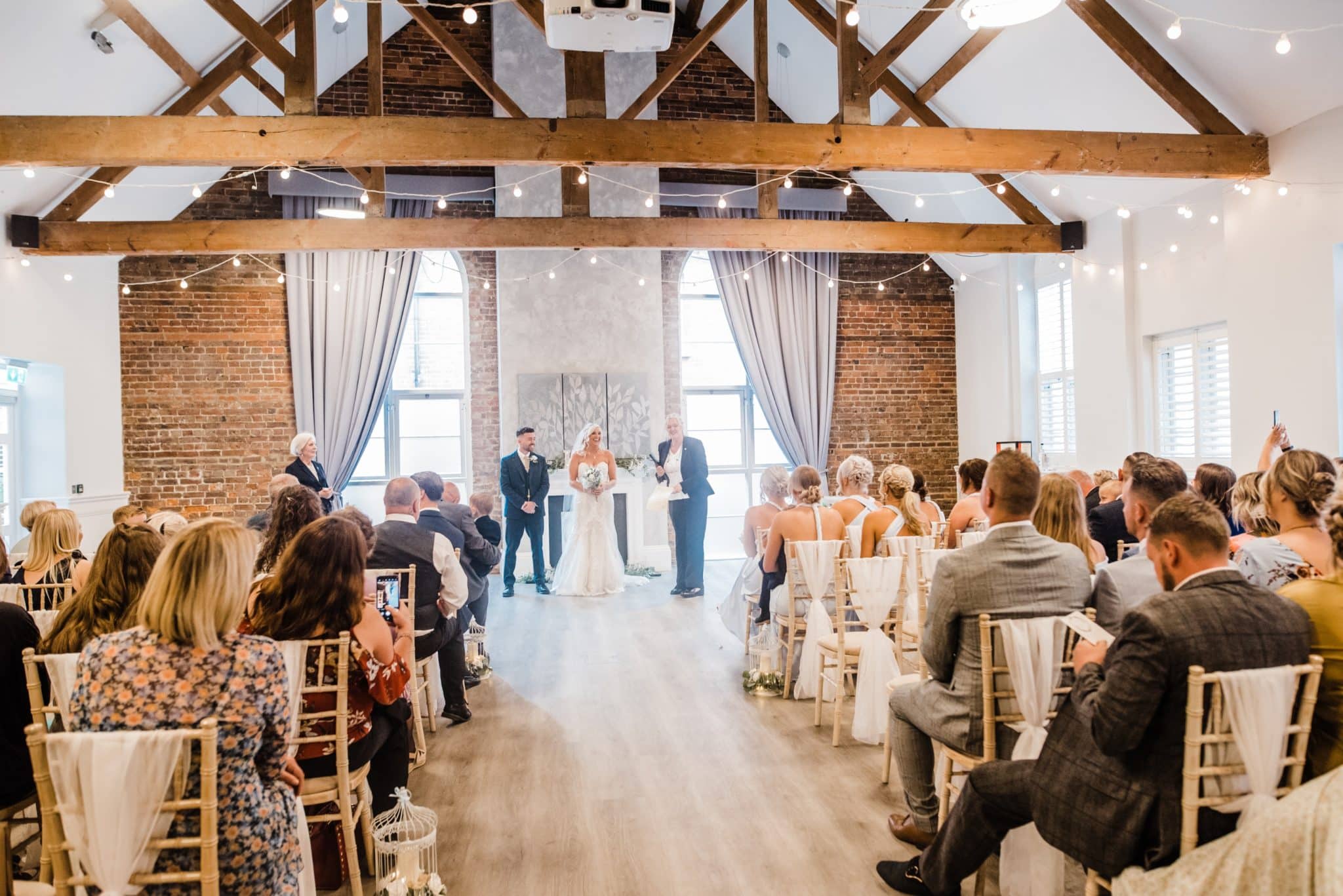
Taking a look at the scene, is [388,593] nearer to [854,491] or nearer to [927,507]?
[854,491]

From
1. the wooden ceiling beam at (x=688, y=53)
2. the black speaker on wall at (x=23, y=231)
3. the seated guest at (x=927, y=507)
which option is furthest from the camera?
the wooden ceiling beam at (x=688, y=53)

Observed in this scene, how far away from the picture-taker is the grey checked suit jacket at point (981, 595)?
8.55ft

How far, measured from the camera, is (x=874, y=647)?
4062 millimetres

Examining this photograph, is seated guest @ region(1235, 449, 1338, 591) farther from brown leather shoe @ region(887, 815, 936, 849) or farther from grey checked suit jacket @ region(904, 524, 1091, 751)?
brown leather shoe @ region(887, 815, 936, 849)

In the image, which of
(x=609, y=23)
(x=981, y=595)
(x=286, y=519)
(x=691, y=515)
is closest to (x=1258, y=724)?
(x=981, y=595)

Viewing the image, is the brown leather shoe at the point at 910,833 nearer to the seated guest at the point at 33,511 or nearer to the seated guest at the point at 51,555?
the seated guest at the point at 51,555

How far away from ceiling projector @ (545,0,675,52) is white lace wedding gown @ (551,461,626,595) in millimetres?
4089

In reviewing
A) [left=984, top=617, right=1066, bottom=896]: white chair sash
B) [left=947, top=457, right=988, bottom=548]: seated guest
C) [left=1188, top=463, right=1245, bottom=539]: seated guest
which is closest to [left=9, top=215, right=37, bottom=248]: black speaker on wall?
[left=947, top=457, right=988, bottom=548]: seated guest

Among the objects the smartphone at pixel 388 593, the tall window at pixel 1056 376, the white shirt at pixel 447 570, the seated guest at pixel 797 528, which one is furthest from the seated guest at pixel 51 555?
the tall window at pixel 1056 376

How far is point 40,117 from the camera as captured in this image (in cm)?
521

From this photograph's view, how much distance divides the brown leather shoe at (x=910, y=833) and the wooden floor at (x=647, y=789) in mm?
39

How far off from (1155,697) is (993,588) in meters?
0.72

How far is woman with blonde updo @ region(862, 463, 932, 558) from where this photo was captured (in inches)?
187

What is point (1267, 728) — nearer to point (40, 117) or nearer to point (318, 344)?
point (40, 117)
